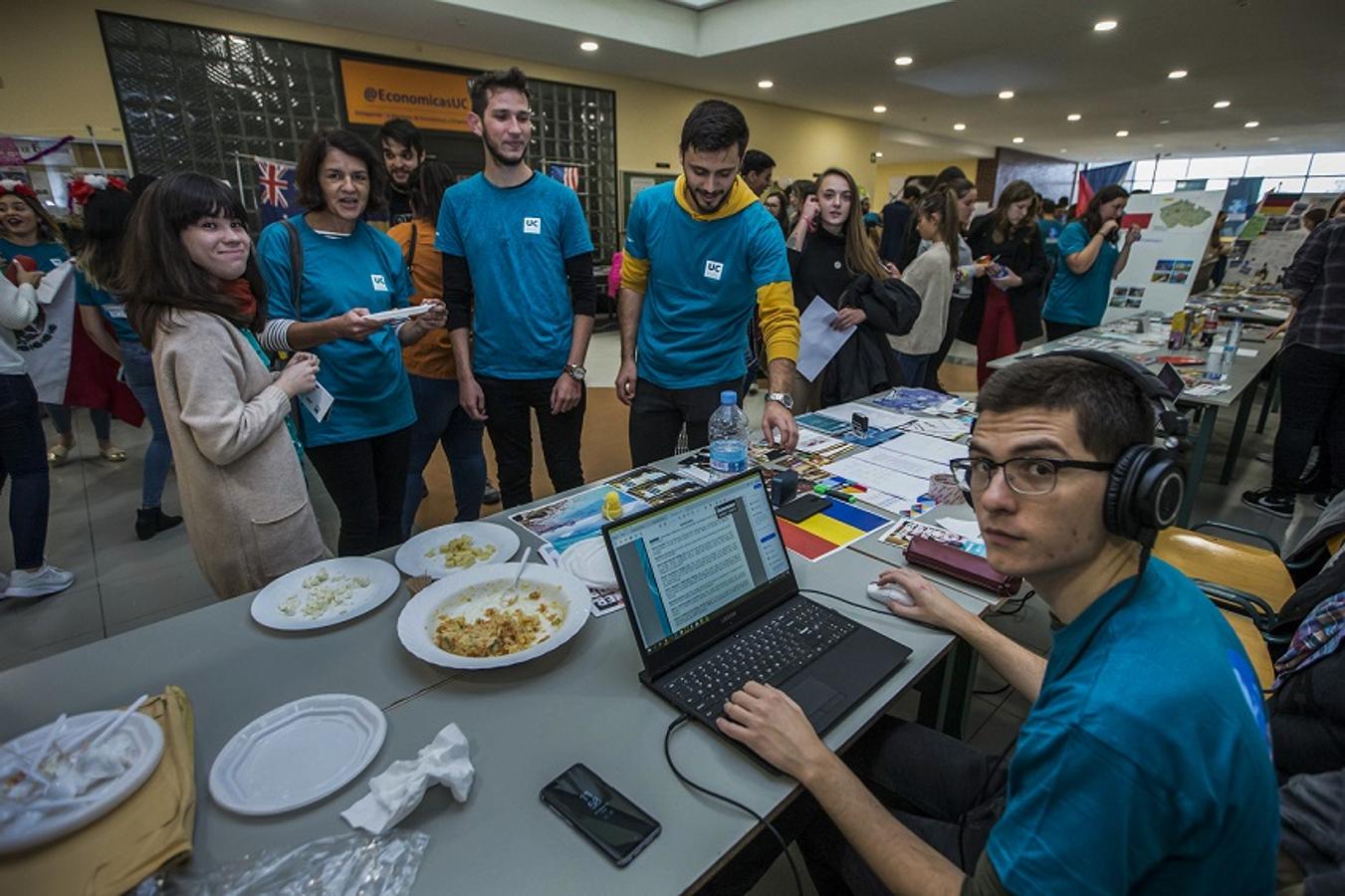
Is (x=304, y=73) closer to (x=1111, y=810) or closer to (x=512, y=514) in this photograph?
(x=512, y=514)

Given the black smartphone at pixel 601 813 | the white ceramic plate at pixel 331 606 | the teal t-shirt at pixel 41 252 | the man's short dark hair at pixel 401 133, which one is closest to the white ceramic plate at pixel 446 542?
the white ceramic plate at pixel 331 606

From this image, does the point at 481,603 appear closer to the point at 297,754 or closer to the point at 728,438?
the point at 297,754

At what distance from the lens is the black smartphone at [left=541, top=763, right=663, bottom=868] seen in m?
0.77

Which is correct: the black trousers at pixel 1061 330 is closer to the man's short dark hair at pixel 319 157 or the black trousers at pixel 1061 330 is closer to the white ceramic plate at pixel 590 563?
the white ceramic plate at pixel 590 563

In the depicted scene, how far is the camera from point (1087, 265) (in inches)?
175

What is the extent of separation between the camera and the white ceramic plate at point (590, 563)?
1.33m

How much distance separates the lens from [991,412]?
0.85 metres

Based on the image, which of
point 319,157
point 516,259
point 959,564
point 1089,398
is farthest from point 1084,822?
point 319,157

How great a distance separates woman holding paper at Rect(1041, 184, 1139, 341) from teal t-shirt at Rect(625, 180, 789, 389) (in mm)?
3513

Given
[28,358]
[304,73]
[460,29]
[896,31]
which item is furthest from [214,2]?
[896,31]

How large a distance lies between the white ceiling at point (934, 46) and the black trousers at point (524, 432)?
4.85 meters

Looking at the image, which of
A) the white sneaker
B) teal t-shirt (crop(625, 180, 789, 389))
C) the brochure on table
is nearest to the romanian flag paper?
teal t-shirt (crop(625, 180, 789, 389))

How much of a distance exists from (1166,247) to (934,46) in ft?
10.2

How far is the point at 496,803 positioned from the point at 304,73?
7309 mm
